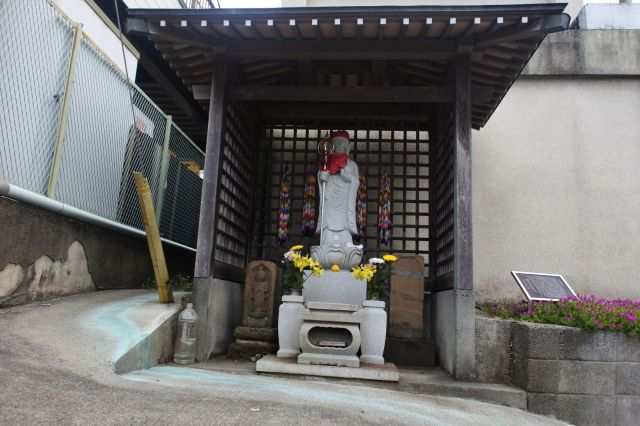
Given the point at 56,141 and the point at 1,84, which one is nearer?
the point at 1,84

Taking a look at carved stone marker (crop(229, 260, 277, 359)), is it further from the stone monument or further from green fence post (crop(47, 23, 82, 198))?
green fence post (crop(47, 23, 82, 198))

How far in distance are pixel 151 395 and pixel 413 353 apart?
407 cm

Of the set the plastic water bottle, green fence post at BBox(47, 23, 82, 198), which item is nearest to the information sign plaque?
the plastic water bottle

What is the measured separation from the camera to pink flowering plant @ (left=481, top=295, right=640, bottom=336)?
5.10 metres

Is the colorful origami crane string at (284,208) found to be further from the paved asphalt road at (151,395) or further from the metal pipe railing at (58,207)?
the paved asphalt road at (151,395)

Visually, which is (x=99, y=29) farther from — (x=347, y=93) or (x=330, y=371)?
(x=330, y=371)

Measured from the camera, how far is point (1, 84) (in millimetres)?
4852

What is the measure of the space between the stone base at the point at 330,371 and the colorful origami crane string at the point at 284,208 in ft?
9.99

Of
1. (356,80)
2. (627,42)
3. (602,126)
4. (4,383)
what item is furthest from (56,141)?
(627,42)

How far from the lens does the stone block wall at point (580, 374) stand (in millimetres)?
4988

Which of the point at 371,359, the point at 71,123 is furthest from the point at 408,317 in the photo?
the point at 71,123

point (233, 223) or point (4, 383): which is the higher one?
point (233, 223)

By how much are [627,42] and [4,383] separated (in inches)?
415

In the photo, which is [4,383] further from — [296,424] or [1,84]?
[1,84]
